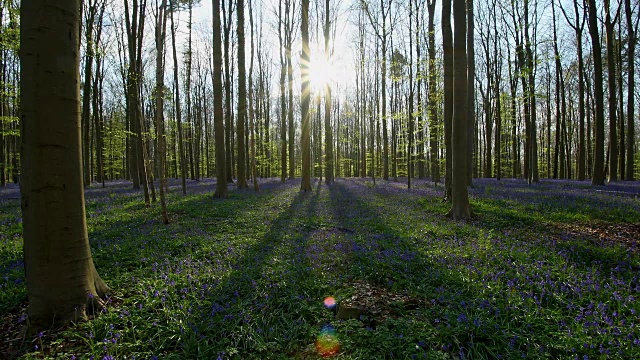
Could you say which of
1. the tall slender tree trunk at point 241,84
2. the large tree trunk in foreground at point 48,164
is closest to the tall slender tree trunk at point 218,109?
the tall slender tree trunk at point 241,84

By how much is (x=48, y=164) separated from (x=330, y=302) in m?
3.56

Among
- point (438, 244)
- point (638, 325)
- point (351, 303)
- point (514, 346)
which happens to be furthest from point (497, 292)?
point (438, 244)

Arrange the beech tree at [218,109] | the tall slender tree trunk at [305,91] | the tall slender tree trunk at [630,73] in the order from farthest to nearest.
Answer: the tall slender tree trunk at [630,73] < the tall slender tree trunk at [305,91] < the beech tree at [218,109]

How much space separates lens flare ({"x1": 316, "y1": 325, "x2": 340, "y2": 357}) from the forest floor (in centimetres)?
1

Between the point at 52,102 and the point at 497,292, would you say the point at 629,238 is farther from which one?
the point at 52,102

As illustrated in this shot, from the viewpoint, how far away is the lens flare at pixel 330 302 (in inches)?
156

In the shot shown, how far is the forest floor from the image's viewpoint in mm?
3088

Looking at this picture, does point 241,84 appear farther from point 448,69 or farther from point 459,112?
point 459,112

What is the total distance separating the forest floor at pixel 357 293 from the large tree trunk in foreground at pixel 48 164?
45 centimetres

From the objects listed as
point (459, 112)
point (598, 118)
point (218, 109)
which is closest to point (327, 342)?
point (459, 112)

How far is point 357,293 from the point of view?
426 cm

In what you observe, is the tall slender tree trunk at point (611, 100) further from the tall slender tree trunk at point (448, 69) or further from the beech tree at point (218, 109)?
the beech tree at point (218, 109)

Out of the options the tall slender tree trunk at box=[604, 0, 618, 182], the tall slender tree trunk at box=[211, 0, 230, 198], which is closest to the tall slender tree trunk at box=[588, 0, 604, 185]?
the tall slender tree trunk at box=[604, 0, 618, 182]

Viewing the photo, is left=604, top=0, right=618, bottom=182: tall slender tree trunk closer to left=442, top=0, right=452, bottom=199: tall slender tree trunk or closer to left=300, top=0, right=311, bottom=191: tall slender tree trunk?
left=442, top=0, right=452, bottom=199: tall slender tree trunk
